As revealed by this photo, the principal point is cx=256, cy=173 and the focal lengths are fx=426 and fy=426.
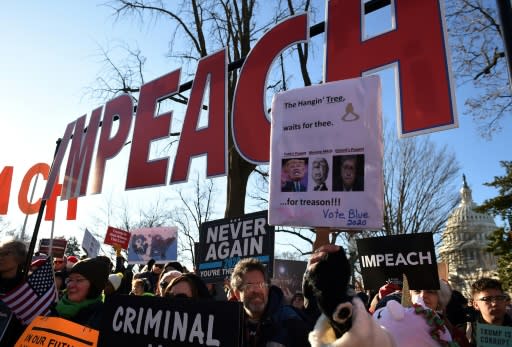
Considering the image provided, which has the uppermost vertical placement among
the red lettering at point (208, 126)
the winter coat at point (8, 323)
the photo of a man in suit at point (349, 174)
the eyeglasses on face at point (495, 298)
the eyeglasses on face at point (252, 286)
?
the red lettering at point (208, 126)

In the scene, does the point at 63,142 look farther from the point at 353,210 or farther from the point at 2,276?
the point at 353,210

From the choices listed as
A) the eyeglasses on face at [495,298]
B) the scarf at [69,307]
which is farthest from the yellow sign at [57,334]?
the eyeglasses on face at [495,298]

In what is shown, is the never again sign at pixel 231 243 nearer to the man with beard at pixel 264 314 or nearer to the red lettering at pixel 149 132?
the man with beard at pixel 264 314

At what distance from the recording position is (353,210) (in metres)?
Answer: 3.41

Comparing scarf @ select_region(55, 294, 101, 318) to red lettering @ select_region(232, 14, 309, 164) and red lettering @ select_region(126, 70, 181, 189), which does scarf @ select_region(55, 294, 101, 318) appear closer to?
red lettering @ select_region(232, 14, 309, 164)

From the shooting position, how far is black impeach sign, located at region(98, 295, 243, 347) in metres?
2.07

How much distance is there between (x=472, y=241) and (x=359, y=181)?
58474mm

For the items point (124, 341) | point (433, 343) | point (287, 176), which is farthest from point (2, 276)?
point (433, 343)

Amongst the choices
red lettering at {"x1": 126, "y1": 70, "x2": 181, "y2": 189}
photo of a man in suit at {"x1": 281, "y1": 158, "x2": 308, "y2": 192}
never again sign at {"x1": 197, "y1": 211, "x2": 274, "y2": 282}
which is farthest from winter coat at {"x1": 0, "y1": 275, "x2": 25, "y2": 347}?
red lettering at {"x1": 126, "y1": 70, "x2": 181, "y2": 189}

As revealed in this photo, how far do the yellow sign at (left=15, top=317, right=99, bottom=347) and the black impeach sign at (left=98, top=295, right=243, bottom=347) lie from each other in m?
0.10

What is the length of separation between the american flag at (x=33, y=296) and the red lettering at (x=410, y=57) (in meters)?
3.60

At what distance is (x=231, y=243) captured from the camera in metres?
4.57

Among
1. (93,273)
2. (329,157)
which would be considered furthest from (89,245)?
(329,157)

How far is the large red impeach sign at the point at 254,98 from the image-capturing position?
13.9 feet
